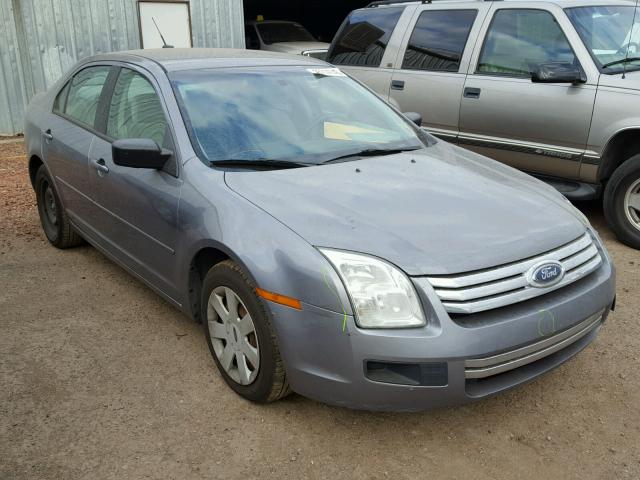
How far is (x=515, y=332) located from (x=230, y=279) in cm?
124

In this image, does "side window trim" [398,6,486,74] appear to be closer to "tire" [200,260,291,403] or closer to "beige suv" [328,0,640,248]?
"beige suv" [328,0,640,248]

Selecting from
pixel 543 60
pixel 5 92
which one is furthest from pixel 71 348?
pixel 5 92

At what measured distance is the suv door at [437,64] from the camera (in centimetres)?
586

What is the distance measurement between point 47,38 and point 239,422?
890 centimetres

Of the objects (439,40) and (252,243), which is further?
(439,40)

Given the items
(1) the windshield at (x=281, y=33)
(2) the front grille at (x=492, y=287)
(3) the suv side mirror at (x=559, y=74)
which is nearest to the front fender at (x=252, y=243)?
(2) the front grille at (x=492, y=287)

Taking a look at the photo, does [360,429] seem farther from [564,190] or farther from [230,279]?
[564,190]

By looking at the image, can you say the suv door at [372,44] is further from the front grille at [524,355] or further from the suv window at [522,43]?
the front grille at [524,355]

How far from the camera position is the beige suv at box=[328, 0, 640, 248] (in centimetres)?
497

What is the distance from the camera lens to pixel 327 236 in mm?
2590

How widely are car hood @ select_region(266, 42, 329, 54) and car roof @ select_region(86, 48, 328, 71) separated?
8296mm

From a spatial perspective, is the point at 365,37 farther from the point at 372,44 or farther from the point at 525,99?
the point at 525,99

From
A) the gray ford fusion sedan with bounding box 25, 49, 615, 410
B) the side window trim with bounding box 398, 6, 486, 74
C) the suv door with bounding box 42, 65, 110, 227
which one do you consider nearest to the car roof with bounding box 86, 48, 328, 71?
the gray ford fusion sedan with bounding box 25, 49, 615, 410

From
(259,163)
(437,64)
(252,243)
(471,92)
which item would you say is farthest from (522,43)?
(252,243)
